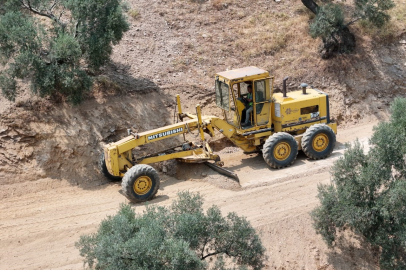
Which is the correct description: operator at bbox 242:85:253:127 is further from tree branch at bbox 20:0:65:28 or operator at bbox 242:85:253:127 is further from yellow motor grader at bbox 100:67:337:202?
tree branch at bbox 20:0:65:28

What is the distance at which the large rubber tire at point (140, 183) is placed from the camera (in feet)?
49.6

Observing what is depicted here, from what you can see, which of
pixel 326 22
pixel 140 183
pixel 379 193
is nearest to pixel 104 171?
pixel 140 183

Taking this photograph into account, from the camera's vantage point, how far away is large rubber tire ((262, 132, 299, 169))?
16.9 meters

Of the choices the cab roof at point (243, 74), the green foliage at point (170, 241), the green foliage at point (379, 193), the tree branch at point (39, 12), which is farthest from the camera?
the tree branch at point (39, 12)

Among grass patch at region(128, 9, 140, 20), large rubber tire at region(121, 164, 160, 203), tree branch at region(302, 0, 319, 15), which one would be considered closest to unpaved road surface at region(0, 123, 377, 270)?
large rubber tire at region(121, 164, 160, 203)

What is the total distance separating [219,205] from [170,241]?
16.7 ft

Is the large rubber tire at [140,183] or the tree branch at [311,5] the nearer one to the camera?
the large rubber tire at [140,183]

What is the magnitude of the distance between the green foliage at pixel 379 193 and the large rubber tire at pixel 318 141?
381 centimetres

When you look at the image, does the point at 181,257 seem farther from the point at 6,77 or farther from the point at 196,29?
the point at 196,29

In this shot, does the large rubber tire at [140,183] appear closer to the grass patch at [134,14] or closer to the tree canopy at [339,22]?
the grass patch at [134,14]

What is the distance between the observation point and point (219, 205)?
592 inches

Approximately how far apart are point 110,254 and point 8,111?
9344 millimetres

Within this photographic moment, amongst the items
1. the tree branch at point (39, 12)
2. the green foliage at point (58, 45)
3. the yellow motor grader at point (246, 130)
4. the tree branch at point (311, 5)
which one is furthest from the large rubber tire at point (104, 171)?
the tree branch at point (311, 5)

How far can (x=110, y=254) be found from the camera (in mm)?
10078
